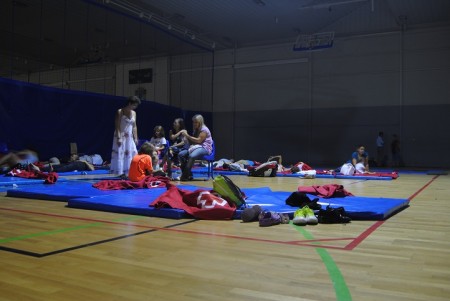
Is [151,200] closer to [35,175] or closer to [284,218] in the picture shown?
[284,218]

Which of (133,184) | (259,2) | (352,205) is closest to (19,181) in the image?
(133,184)

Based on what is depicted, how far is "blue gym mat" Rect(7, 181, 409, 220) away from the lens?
3794mm

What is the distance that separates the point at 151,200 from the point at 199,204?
85cm

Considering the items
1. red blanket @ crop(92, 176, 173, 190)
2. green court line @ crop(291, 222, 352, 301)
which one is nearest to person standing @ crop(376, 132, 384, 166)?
red blanket @ crop(92, 176, 173, 190)

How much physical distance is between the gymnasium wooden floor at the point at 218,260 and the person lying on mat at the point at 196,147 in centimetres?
378

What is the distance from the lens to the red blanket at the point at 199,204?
3773mm

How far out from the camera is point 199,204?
3.88m

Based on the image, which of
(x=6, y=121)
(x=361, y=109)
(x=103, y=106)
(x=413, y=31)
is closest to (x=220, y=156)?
(x=361, y=109)

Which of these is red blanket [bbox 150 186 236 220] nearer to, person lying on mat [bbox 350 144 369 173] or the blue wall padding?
person lying on mat [bbox 350 144 369 173]

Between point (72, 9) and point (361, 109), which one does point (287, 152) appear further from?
point (72, 9)

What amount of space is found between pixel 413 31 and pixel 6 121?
44.9 feet

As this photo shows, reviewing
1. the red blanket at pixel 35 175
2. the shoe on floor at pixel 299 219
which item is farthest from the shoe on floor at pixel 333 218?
the red blanket at pixel 35 175

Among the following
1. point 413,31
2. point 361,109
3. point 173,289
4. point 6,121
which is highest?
point 413,31

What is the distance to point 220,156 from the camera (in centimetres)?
1909
